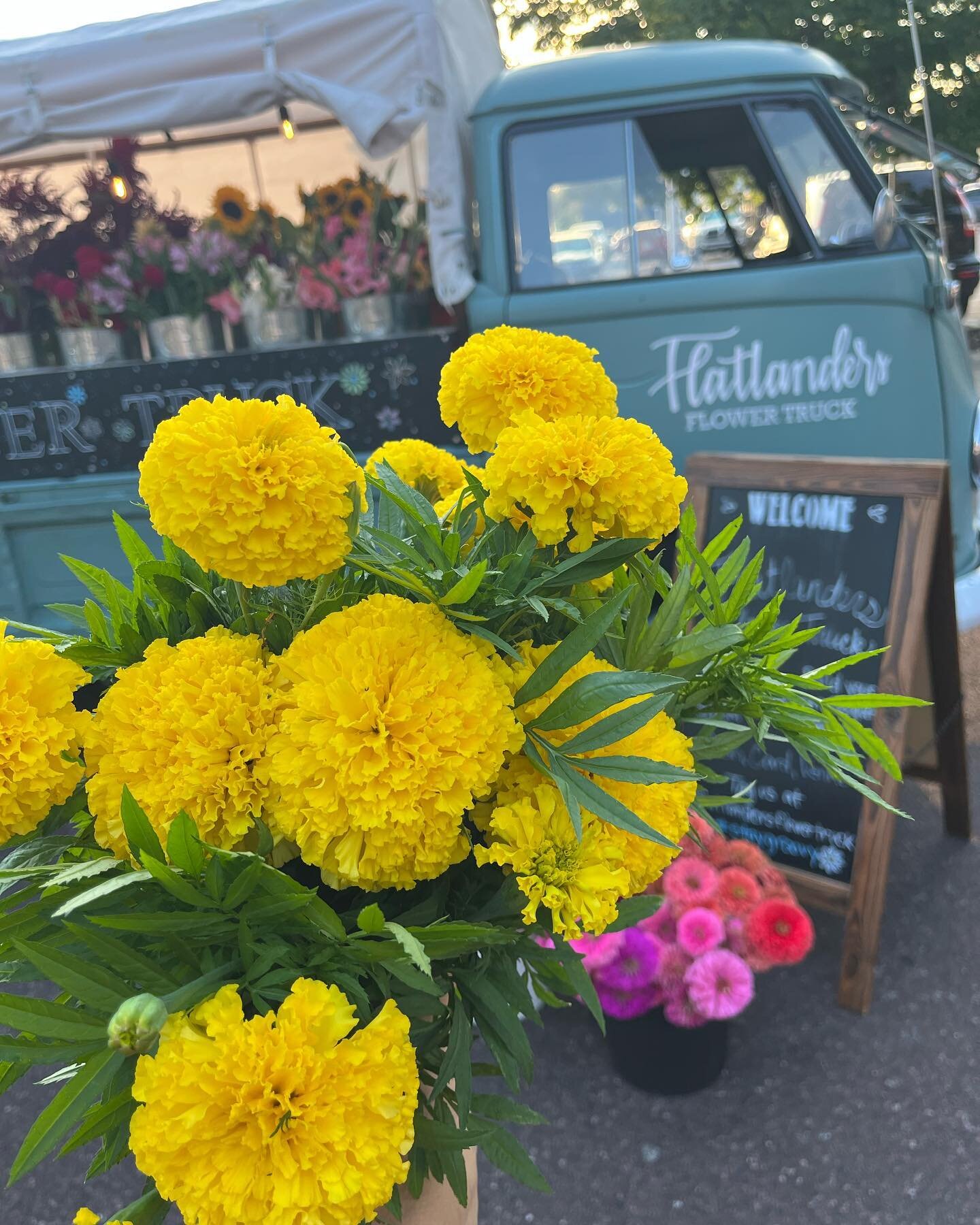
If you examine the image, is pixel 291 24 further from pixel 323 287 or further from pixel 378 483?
pixel 378 483

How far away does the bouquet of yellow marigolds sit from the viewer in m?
0.52

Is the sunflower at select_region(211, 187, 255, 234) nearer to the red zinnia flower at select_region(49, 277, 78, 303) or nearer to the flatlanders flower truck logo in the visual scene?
the red zinnia flower at select_region(49, 277, 78, 303)

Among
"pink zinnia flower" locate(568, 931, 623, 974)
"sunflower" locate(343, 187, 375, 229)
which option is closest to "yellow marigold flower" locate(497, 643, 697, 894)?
"pink zinnia flower" locate(568, 931, 623, 974)

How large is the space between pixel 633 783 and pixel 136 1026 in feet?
1.15

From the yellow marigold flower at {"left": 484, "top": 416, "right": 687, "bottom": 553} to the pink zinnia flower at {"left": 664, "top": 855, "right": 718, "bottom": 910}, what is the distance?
1.52 metres

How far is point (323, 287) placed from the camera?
10.9ft

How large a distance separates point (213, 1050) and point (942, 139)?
10.6m

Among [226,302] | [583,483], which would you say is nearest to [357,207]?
[226,302]

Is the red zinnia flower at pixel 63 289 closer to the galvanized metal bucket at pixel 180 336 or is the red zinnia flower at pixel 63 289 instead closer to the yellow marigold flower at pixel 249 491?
the galvanized metal bucket at pixel 180 336

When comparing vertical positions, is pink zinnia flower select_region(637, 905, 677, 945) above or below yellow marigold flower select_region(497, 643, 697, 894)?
below

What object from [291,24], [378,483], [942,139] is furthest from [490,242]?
[942,139]

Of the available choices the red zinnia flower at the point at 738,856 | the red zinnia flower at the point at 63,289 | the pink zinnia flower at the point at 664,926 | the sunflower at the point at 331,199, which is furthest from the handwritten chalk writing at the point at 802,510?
the red zinnia flower at the point at 63,289

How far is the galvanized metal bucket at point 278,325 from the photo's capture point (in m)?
3.37

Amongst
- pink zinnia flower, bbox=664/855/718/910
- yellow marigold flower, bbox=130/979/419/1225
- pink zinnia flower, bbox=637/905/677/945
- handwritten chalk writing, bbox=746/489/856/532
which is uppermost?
yellow marigold flower, bbox=130/979/419/1225
